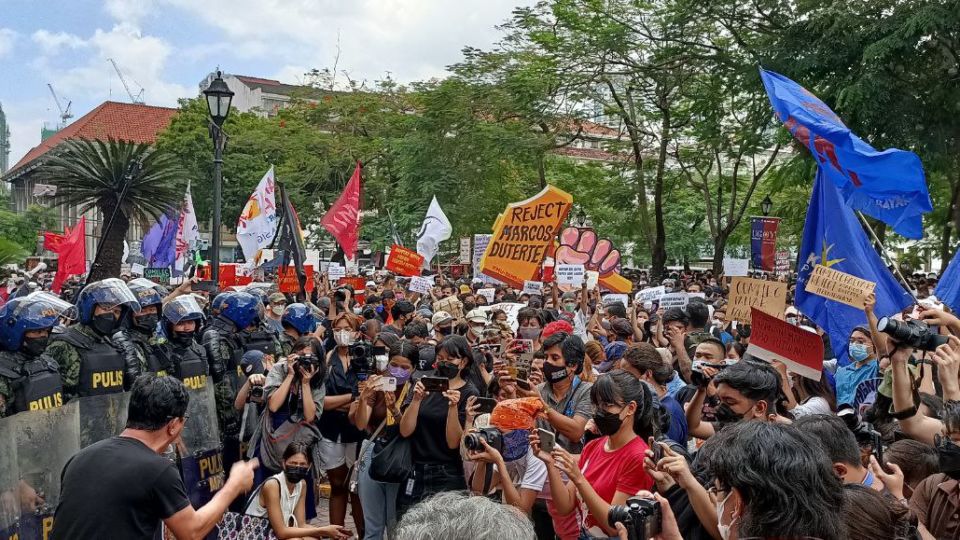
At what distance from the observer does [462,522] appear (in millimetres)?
2605

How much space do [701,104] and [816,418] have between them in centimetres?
2138

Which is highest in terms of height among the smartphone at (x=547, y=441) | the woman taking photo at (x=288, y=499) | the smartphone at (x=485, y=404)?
the smartphone at (x=547, y=441)

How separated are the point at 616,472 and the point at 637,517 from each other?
1.36 metres

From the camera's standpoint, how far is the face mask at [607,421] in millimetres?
4574

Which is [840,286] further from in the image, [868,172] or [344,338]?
[344,338]

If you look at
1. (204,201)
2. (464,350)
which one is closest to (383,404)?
(464,350)

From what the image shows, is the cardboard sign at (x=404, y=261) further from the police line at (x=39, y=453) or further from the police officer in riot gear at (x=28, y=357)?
the police line at (x=39, y=453)

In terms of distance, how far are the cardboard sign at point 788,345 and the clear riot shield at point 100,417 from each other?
4.09 m

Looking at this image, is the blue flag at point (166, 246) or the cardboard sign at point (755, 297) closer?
the cardboard sign at point (755, 297)

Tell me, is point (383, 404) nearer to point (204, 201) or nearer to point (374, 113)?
point (374, 113)

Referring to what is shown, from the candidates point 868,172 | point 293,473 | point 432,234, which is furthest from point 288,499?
point 432,234

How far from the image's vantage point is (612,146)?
31.0 meters

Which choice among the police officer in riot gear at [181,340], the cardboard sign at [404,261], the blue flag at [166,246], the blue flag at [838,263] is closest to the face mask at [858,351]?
the blue flag at [838,263]

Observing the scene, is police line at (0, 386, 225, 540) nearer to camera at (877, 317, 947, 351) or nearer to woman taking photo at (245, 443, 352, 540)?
woman taking photo at (245, 443, 352, 540)
